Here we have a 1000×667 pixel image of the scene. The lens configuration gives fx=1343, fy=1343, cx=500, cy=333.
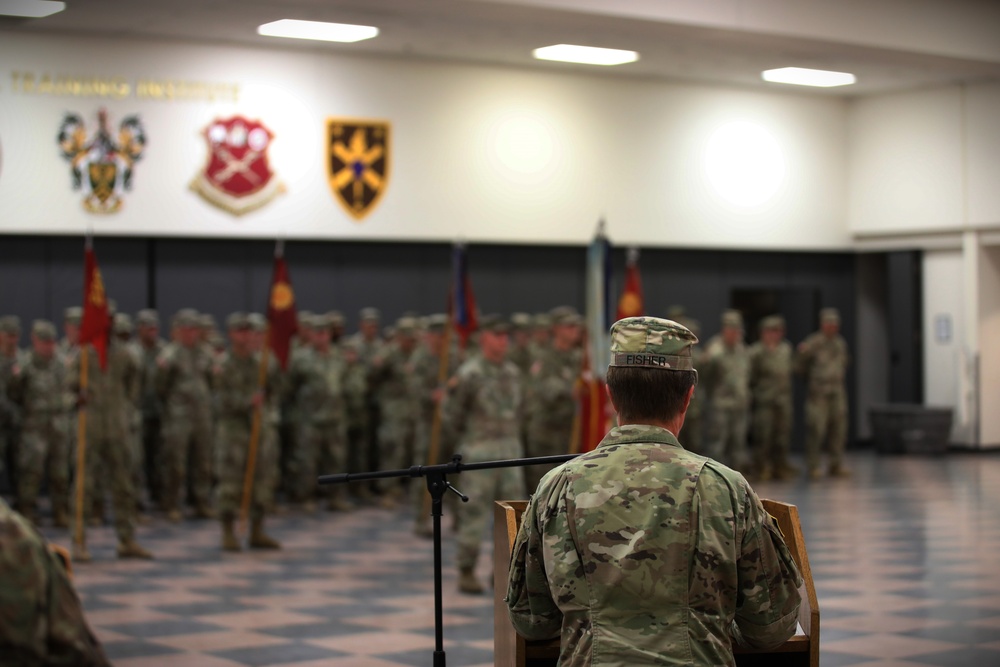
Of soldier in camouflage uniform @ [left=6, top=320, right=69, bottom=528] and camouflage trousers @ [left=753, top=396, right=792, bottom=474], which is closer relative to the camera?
soldier in camouflage uniform @ [left=6, top=320, right=69, bottom=528]

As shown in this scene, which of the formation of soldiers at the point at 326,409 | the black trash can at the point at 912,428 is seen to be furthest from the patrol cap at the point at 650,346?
the black trash can at the point at 912,428

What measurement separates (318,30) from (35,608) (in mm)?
13099

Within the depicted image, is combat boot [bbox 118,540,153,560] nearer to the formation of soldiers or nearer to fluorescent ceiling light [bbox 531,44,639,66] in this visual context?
the formation of soldiers

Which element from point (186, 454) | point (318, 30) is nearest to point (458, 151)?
point (318, 30)

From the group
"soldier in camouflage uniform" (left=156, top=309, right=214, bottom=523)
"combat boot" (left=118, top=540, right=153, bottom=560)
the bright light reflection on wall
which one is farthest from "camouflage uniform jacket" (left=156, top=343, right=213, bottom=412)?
the bright light reflection on wall

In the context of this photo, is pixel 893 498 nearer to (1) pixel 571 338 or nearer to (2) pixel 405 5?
(1) pixel 571 338

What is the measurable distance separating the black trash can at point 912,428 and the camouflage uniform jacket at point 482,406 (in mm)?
11051

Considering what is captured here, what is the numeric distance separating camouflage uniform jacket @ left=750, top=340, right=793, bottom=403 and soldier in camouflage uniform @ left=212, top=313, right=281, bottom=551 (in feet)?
24.3

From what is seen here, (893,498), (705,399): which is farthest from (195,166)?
(893,498)

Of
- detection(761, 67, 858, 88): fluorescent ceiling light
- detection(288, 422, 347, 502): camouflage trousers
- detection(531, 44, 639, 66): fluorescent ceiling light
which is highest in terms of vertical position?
detection(761, 67, 858, 88): fluorescent ceiling light

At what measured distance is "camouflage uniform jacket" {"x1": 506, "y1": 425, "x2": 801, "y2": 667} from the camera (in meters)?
2.85

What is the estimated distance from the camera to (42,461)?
12.4m

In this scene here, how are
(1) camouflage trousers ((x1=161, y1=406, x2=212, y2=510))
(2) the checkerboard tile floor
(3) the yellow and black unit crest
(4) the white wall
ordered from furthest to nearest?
(3) the yellow and black unit crest → (4) the white wall → (1) camouflage trousers ((x1=161, y1=406, x2=212, y2=510)) → (2) the checkerboard tile floor

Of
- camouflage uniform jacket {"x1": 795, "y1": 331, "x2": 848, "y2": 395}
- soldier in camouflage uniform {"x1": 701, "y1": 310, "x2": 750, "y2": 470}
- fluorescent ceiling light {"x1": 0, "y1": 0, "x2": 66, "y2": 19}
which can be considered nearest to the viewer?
fluorescent ceiling light {"x1": 0, "y1": 0, "x2": 66, "y2": 19}
